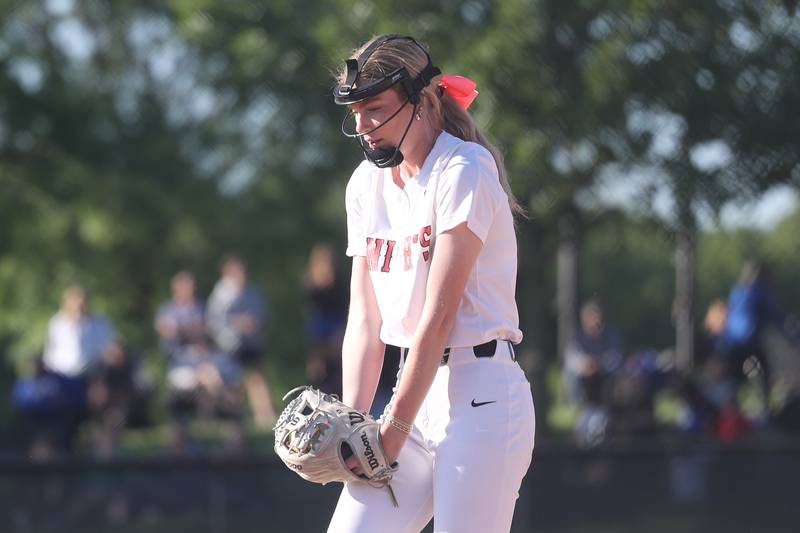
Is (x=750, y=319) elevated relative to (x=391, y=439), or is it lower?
lower

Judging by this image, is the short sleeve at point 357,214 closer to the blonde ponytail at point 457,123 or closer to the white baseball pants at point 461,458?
the blonde ponytail at point 457,123

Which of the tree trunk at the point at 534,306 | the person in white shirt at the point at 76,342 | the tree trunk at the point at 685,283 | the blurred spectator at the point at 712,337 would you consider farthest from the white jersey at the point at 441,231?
the person in white shirt at the point at 76,342

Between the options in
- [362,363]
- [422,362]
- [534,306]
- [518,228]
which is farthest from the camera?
[534,306]

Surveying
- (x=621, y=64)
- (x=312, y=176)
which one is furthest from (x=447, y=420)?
(x=312, y=176)

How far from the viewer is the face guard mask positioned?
3.64 m

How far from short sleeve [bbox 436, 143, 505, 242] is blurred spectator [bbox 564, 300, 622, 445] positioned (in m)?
7.32

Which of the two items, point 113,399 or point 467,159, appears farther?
point 113,399

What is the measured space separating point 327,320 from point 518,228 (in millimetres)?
4675

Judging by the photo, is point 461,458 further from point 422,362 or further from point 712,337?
point 712,337

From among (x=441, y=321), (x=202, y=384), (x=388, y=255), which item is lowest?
(x=202, y=384)

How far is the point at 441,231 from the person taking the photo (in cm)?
356

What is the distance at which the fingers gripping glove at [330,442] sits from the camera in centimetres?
361

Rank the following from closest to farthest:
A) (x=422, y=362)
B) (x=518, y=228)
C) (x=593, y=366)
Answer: (x=422, y=362) < (x=518, y=228) < (x=593, y=366)

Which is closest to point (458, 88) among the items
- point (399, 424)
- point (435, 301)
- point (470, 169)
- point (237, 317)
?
point (470, 169)
